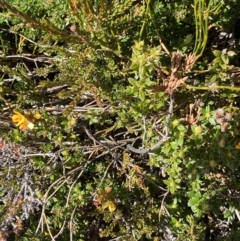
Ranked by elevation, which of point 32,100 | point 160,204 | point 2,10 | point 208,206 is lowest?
point 160,204

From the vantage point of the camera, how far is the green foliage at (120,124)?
58.7 inches

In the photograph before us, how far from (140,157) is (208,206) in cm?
32

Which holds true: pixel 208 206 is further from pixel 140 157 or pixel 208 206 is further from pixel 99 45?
pixel 99 45

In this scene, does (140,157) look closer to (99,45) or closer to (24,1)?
(99,45)

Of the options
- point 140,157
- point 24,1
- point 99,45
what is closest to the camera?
point 99,45

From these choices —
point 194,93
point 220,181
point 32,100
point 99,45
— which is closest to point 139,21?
point 99,45

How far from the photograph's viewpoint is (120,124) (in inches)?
65.2

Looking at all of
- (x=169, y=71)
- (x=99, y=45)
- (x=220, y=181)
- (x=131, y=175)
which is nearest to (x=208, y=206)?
(x=220, y=181)

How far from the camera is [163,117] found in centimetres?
157

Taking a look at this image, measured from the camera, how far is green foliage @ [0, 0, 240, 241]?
1.49 metres

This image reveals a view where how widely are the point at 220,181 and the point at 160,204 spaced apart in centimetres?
25

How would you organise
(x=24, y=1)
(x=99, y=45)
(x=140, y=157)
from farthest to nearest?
(x=140, y=157) < (x=24, y=1) < (x=99, y=45)

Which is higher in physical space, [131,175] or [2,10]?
[2,10]

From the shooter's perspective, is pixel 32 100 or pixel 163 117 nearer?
pixel 163 117
